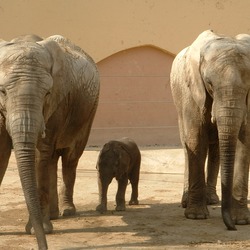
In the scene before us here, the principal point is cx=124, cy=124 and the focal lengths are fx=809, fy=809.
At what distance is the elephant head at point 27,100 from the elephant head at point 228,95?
1.55 meters

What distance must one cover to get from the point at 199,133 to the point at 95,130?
24.6 feet

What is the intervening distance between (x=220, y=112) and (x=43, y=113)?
1667 mm

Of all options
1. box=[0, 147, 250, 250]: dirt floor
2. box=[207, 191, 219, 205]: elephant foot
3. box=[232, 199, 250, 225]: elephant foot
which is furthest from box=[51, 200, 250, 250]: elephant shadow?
box=[207, 191, 219, 205]: elephant foot

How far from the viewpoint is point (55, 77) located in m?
7.31

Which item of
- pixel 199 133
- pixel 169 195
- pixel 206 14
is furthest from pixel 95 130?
pixel 199 133

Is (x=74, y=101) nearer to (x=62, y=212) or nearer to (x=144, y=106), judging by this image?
(x=62, y=212)

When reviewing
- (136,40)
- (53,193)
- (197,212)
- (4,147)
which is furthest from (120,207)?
(136,40)

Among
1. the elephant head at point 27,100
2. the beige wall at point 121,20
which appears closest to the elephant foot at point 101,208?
the elephant head at point 27,100

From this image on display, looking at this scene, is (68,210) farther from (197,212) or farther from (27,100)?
(27,100)

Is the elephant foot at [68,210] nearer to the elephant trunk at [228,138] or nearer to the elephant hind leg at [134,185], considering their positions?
the elephant hind leg at [134,185]

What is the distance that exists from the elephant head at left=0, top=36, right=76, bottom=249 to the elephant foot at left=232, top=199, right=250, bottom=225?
2.21 meters

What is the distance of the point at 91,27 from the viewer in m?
15.7

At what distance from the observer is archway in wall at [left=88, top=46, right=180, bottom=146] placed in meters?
15.9

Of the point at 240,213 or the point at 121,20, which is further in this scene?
the point at 121,20
